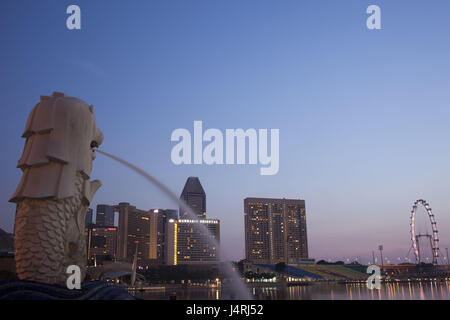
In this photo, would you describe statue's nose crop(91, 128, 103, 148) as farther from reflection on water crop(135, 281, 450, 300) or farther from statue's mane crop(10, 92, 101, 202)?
reflection on water crop(135, 281, 450, 300)

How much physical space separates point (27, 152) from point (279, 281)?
398 ft

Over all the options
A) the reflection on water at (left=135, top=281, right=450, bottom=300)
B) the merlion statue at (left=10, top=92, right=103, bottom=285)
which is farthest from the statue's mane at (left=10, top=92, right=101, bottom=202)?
the reflection on water at (left=135, top=281, right=450, bottom=300)

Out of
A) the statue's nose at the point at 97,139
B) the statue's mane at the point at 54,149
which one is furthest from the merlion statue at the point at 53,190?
the statue's nose at the point at 97,139

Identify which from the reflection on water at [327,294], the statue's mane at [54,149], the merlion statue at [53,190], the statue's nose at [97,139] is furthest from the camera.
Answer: the reflection on water at [327,294]

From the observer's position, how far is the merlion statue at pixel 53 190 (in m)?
21.0

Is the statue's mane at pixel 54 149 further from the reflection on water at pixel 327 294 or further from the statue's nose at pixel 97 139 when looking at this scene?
the reflection on water at pixel 327 294

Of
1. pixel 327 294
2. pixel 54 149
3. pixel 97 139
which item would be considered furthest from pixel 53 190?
pixel 327 294

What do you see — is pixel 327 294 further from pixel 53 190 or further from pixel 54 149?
pixel 54 149

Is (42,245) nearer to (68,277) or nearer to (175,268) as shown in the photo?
(68,277)

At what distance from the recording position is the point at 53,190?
21.9 meters

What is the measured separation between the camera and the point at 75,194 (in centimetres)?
2339

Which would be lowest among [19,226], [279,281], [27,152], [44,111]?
[279,281]
